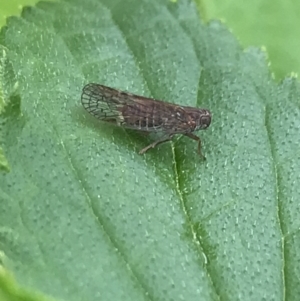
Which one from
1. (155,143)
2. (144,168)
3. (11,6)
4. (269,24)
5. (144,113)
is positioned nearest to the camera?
(144,168)

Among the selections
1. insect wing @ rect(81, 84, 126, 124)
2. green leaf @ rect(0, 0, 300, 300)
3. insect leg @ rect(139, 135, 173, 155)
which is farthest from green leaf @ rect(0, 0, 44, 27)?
insect leg @ rect(139, 135, 173, 155)

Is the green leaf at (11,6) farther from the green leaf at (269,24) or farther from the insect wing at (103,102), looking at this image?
the green leaf at (269,24)

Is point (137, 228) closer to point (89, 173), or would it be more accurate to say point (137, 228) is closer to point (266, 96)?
point (89, 173)

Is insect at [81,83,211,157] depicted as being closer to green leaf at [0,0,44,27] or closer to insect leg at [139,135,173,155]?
insect leg at [139,135,173,155]

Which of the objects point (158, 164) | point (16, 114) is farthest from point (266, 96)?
point (16, 114)

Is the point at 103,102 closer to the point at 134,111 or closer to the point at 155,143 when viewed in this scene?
the point at 134,111

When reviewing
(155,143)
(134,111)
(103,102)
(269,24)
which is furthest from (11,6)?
(269,24)
